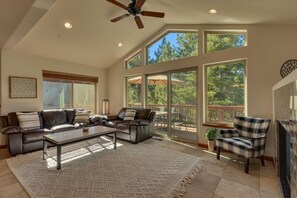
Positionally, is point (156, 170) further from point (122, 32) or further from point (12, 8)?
point (122, 32)

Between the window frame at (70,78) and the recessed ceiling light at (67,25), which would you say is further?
the window frame at (70,78)

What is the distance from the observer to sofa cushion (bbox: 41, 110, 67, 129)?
4.43 metres

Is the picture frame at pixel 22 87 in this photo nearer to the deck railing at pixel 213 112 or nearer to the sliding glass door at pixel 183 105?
the deck railing at pixel 213 112

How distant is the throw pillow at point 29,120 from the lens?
3.90 metres

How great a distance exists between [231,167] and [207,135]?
943mm

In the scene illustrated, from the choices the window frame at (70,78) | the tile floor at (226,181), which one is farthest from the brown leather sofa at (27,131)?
the window frame at (70,78)

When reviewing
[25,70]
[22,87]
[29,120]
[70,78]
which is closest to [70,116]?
[29,120]

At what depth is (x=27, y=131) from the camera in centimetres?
362

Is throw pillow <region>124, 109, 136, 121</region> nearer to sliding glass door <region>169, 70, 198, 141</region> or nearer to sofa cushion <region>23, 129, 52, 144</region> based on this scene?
sliding glass door <region>169, 70, 198, 141</region>

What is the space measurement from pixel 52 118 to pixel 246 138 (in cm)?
485

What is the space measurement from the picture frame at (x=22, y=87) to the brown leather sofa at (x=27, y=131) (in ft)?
1.84

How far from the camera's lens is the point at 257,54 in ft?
11.1

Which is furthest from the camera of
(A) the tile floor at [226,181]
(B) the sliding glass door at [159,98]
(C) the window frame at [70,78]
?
(B) the sliding glass door at [159,98]

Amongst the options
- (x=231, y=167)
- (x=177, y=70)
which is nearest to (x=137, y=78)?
(x=177, y=70)
